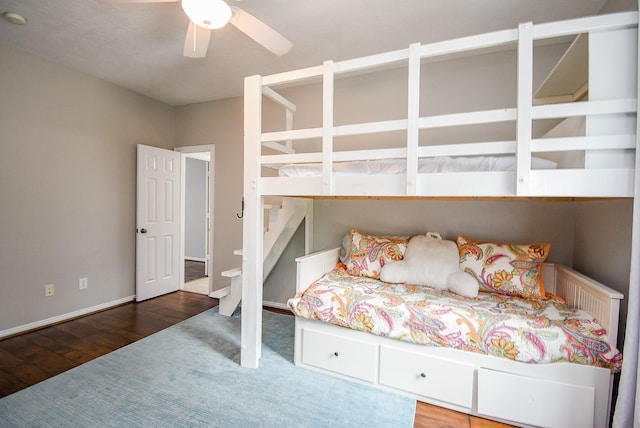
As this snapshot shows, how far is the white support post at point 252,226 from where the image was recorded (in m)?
1.97

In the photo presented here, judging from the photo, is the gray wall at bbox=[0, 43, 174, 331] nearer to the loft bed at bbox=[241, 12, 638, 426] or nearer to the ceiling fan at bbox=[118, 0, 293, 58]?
the ceiling fan at bbox=[118, 0, 293, 58]

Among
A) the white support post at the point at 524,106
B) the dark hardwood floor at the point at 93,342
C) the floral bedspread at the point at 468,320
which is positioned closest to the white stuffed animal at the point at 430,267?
the floral bedspread at the point at 468,320

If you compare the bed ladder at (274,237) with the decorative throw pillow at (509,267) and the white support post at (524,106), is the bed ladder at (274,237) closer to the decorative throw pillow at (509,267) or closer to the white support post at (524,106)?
the decorative throw pillow at (509,267)

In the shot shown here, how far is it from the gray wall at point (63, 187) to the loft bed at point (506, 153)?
87.0 inches

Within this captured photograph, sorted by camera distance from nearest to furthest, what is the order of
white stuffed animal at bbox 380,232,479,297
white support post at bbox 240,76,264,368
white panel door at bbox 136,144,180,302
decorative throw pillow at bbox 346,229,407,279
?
white support post at bbox 240,76,264,368
white stuffed animal at bbox 380,232,479,297
decorative throw pillow at bbox 346,229,407,279
white panel door at bbox 136,144,180,302

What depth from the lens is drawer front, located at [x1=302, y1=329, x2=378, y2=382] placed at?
6.11ft

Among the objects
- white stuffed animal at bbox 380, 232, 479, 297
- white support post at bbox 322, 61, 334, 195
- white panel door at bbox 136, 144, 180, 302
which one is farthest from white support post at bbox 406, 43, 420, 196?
white panel door at bbox 136, 144, 180, 302

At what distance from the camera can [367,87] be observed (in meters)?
2.94

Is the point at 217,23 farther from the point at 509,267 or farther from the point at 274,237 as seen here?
the point at 509,267

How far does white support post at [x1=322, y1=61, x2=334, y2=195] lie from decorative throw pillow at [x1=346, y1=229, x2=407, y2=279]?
0.94 metres

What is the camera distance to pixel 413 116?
1557 mm

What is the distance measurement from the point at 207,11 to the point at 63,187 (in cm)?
247

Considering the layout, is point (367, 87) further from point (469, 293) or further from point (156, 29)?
point (469, 293)

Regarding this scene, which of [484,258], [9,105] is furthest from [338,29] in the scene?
[9,105]
